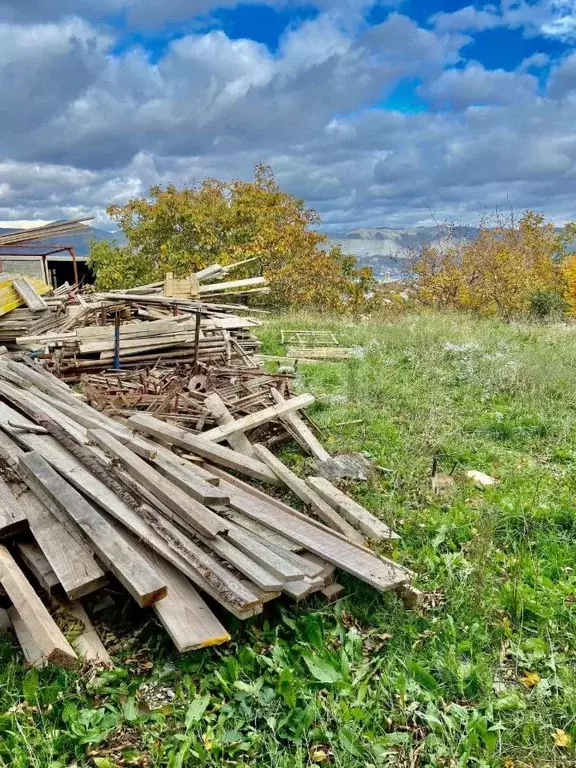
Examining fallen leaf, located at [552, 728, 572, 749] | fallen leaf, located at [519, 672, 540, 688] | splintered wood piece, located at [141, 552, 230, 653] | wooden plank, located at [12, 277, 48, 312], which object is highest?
wooden plank, located at [12, 277, 48, 312]

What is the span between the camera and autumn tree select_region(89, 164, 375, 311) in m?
19.6

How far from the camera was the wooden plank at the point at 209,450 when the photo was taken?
16.4ft

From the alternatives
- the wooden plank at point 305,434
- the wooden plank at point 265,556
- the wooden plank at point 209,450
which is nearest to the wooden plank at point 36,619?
the wooden plank at point 265,556

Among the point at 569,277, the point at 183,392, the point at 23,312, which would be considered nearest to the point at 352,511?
the point at 183,392

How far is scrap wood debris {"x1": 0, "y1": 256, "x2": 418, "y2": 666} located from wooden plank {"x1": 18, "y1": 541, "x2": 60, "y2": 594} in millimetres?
12

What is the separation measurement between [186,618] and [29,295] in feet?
29.7

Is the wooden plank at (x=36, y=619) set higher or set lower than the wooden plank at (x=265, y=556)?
lower

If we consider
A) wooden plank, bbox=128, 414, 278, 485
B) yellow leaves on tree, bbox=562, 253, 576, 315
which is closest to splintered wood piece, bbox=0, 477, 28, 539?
wooden plank, bbox=128, 414, 278, 485

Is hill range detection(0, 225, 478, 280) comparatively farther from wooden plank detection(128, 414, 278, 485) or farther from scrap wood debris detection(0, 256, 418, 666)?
wooden plank detection(128, 414, 278, 485)

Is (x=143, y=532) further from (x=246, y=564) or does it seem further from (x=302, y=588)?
(x=302, y=588)

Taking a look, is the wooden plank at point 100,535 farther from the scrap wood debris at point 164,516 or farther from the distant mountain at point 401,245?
the distant mountain at point 401,245

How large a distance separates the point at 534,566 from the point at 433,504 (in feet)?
3.47

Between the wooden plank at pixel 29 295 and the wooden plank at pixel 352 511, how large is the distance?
7444 mm

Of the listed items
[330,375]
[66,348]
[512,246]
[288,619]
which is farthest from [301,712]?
[512,246]
